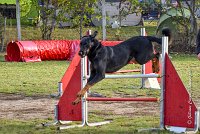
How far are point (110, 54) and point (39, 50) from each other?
12.2m

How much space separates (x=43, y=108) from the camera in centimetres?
928

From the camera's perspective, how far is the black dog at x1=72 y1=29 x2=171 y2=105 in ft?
23.7

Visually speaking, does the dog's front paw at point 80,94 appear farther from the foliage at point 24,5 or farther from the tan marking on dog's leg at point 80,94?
the foliage at point 24,5

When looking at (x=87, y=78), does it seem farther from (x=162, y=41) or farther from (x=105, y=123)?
(x=162, y=41)

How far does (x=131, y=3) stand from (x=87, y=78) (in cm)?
1723

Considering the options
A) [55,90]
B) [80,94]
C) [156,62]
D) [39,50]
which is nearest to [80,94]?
[80,94]

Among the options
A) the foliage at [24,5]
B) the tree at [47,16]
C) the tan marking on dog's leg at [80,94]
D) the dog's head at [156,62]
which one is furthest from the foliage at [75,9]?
the tan marking on dog's leg at [80,94]

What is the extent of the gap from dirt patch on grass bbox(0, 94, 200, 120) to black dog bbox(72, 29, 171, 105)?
111 centimetres

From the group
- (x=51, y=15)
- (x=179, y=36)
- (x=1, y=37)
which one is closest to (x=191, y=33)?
(x=179, y=36)

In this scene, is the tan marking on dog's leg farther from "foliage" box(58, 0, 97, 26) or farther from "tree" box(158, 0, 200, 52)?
"foliage" box(58, 0, 97, 26)

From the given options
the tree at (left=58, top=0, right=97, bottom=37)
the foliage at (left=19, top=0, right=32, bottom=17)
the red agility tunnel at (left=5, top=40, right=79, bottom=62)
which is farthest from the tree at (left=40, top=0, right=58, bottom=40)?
the red agility tunnel at (left=5, top=40, right=79, bottom=62)

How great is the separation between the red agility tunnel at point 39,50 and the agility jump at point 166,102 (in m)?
11.3

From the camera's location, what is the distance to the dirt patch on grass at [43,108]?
864 centimetres

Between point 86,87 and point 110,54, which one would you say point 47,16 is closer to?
point 110,54
